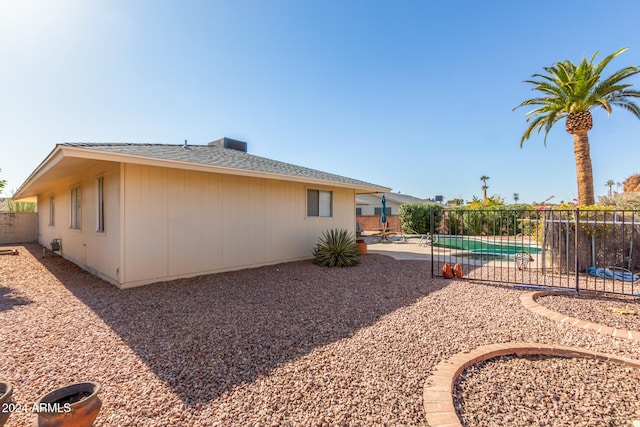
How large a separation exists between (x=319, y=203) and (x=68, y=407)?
346 inches

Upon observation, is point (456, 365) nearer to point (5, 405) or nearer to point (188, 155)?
point (5, 405)

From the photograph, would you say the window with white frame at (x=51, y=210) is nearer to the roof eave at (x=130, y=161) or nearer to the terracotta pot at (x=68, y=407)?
the roof eave at (x=130, y=161)

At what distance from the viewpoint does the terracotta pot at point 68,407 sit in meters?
1.77

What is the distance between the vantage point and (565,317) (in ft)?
14.2

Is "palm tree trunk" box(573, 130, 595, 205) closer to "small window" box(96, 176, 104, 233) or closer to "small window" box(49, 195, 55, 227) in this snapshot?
"small window" box(96, 176, 104, 233)

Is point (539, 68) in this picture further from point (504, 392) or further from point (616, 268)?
point (504, 392)

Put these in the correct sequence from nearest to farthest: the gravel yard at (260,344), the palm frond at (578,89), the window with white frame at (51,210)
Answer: the gravel yard at (260,344), the palm frond at (578,89), the window with white frame at (51,210)

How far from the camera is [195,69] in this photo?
9883 millimetres

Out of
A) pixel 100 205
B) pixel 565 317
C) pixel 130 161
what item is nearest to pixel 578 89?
pixel 565 317

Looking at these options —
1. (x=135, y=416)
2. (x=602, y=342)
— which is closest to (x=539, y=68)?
(x=602, y=342)

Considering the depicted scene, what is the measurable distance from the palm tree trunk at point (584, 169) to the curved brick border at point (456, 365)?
11.4 m

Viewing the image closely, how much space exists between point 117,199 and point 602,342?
834 centimetres

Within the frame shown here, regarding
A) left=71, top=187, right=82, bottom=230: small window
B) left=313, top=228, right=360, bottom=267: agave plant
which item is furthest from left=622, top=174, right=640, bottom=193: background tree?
left=71, top=187, right=82, bottom=230: small window

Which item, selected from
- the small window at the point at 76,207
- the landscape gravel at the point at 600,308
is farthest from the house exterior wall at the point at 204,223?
the landscape gravel at the point at 600,308
